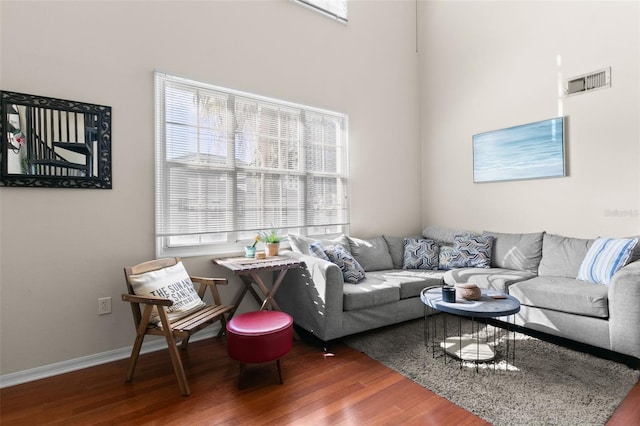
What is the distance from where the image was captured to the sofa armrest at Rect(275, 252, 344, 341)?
8.91 ft

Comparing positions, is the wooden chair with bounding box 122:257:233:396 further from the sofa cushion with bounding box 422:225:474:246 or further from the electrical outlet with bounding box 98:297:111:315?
the sofa cushion with bounding box 422:225:474:246

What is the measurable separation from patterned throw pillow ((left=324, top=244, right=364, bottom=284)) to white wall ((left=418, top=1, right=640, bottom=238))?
2.06 metres

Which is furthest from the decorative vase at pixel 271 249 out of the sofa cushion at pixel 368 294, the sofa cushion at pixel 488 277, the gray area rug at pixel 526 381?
the sofa cushion at pixel 488 277

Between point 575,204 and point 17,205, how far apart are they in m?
4.95

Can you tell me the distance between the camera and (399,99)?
4766mm

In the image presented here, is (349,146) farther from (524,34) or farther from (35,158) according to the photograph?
(35,158)

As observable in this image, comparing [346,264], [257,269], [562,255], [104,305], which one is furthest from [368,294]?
[104,305]

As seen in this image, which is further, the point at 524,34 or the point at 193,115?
the point at 524,34

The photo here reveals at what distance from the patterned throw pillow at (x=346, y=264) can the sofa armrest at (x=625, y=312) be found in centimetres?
193

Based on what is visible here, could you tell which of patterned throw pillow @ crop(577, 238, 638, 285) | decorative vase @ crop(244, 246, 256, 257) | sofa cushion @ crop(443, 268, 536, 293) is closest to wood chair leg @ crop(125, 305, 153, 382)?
decorative vase @ crop(244, 246, 256, 257)

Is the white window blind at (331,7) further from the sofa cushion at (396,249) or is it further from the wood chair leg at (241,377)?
the wood chair leg at (241,377)

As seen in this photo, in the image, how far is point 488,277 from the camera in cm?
326

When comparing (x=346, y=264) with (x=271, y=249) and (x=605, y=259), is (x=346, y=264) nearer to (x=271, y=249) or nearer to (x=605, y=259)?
(x=271, y=249)

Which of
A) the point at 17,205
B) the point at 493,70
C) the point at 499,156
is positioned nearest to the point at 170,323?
the point at 17,205
